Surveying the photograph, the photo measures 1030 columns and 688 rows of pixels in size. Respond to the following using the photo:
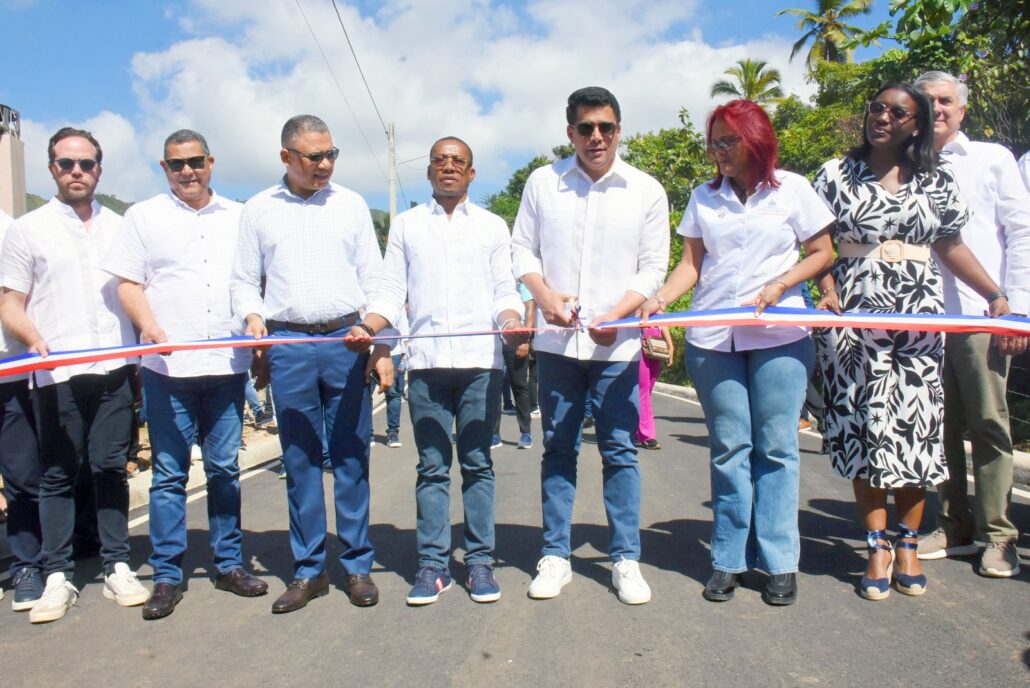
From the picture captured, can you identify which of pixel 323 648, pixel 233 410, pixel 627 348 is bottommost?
pixel 323 648

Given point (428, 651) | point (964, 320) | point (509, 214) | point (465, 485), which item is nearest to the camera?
point (428, 651)

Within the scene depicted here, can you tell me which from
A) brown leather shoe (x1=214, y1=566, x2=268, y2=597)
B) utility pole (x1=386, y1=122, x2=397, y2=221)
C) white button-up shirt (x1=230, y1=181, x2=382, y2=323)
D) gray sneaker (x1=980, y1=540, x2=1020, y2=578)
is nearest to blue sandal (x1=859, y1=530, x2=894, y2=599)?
gray sneaker (x1=980, y1=540, x2=1020, y2=578)

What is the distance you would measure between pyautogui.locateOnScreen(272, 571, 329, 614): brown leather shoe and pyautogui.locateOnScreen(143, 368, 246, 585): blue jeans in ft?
1.60

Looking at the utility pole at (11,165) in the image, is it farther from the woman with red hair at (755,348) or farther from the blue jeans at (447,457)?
the woman with red hair at (755,348)

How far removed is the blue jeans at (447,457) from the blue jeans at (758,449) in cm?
106

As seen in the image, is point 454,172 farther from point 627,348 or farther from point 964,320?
point 964,320

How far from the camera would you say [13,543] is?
437 cm

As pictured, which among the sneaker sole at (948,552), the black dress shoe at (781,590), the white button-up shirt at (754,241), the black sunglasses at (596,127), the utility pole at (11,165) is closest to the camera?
the black dress shoe at (781,590)

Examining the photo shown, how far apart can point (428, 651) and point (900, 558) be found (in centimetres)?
218

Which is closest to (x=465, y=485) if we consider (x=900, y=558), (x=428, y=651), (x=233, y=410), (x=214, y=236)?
(x=428, y=651)

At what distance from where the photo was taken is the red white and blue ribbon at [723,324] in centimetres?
393

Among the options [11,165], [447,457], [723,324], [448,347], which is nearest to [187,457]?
[447,457]

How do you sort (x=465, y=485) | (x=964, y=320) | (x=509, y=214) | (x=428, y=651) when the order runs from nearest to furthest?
(x=428, y=651), (x=964, y=320), (x=465, y=485), (x=509, y=214)

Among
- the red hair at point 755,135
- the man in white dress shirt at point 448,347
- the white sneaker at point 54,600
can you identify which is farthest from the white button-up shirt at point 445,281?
the white sneaker at point 54,600
